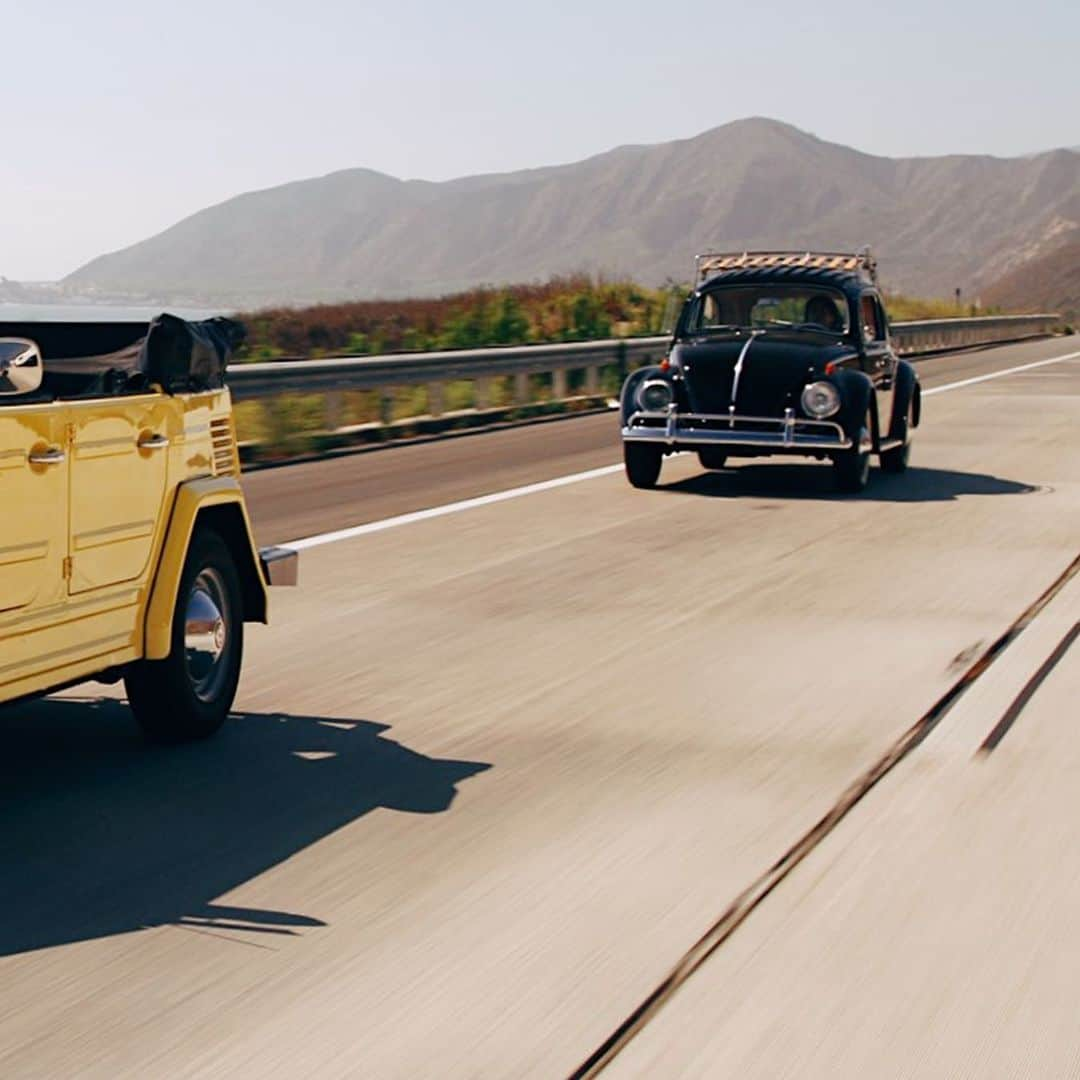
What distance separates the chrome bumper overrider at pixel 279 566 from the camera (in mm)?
8203

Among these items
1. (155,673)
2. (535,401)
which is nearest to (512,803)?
(155,673)

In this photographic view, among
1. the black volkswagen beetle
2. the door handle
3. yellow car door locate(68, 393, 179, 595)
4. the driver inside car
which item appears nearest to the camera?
the door handle

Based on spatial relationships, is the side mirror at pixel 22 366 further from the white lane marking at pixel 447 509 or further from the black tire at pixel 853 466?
the black tire at pixel 853 466

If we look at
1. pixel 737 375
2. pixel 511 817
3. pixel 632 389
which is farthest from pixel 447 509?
pixel 511 817

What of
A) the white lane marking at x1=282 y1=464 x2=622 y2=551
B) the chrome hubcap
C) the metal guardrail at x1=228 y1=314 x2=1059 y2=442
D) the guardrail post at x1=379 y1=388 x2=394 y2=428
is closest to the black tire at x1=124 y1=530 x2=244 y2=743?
the chrome hubcap

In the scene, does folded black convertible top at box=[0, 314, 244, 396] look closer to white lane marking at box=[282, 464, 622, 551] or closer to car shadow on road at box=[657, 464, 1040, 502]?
white lane marking at box=[282, 464, 622, 551]

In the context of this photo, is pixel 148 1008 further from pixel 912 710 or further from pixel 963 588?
pixel 963 588

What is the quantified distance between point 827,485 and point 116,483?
11327 millimetres

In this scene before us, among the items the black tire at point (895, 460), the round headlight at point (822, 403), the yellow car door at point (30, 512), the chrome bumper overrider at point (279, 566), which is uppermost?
the yellow car door at point (30, 512)

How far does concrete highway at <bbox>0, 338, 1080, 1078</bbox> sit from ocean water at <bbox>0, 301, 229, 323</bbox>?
1.50m

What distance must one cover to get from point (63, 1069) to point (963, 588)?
795cm

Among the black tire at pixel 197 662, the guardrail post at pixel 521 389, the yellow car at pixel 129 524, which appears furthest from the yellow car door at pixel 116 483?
the guardrail post at pixel 521 389

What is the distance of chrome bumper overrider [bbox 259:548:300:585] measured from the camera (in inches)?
323

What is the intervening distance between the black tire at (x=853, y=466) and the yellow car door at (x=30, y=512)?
1078cm
